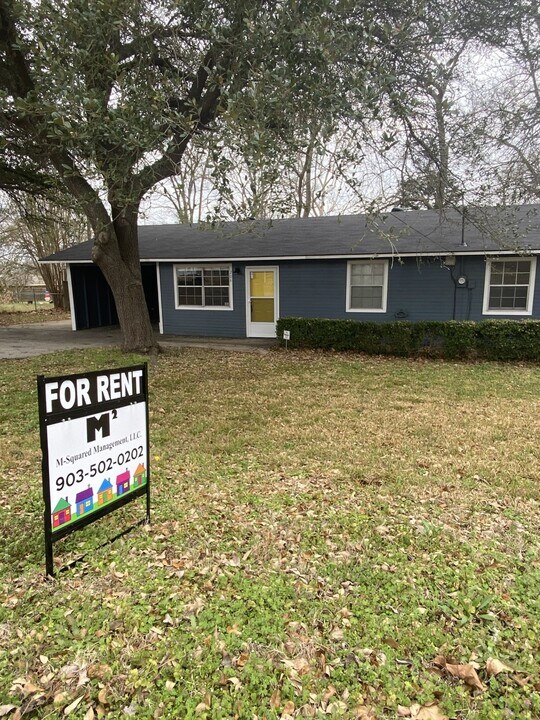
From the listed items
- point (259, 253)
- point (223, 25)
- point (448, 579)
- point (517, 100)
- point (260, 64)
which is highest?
point (517, 100)

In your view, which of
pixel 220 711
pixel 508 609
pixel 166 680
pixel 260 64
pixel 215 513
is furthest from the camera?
pixel 260 64

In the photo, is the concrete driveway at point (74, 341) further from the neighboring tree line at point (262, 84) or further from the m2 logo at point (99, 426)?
the m2 logo at point (99, 426)

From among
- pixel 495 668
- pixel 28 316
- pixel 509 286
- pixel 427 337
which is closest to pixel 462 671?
pixel 495 668

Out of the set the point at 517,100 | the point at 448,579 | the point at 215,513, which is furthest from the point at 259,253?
the point at 448,579

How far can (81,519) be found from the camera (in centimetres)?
268

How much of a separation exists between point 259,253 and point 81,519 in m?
10.5

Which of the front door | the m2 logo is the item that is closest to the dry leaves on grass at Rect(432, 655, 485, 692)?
the m2 logo

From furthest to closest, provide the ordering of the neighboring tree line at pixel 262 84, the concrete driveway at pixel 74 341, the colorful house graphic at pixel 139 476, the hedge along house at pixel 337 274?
the concrete driveway at pixel 74 341, the hedge along house at pixel 337 274, the neighboring tree line at pixel 262 84, the colorful house graphic at pixel 139 476

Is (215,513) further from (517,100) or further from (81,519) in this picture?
(517,100)

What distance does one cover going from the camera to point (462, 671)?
78.1 inches

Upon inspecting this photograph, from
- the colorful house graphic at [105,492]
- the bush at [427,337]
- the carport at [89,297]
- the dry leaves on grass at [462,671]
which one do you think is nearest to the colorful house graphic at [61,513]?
the colorful house graphic at [105,492]

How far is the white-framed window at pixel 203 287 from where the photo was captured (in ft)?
43.5

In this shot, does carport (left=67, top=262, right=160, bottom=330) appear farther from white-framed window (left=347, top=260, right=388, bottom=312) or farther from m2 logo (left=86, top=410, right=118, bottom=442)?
m2 logo (left=86, top=410, right=118, bottom=442)

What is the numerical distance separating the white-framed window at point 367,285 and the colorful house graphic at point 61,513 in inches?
413
